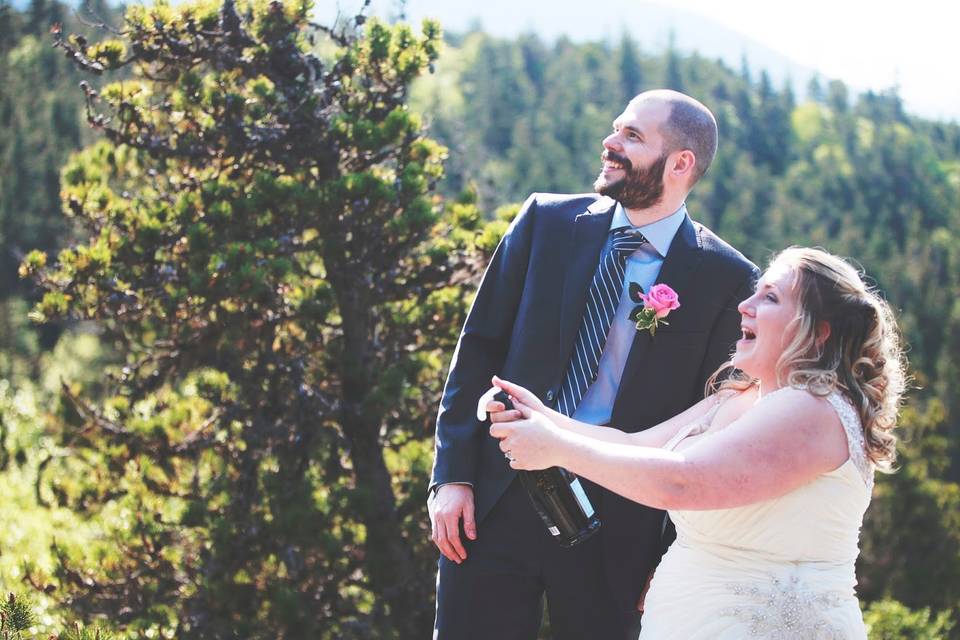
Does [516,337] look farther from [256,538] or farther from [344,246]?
[256,538]

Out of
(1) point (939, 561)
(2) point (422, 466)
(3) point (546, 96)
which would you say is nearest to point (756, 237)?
(3) point (546, 96)

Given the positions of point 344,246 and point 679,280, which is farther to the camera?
point 344,246

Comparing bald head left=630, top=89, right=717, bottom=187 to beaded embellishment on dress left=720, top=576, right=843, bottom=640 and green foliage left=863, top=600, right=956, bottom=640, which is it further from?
green foliage left=863, top=600, right=956, bottom=640

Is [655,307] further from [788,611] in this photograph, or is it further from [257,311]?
[257,311]

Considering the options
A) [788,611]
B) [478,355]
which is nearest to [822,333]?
[788,611]

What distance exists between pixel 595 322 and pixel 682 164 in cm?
57

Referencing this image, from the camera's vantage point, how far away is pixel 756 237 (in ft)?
232

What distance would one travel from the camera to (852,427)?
2451 millimetres

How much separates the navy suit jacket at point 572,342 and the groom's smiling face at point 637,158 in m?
0.13

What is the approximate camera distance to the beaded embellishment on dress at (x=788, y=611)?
2543 millimetres

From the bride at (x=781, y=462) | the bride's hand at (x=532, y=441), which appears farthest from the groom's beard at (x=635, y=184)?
the bride's hand at (x=532, y=441)

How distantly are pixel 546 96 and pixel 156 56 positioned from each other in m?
92.9

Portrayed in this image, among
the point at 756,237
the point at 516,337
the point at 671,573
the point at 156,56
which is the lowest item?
the point at 671,573

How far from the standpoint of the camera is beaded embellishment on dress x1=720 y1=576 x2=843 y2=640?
2.54 meters
